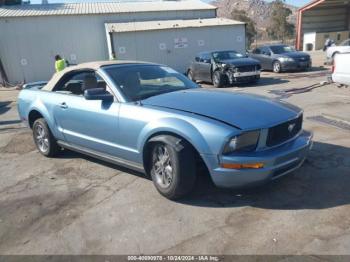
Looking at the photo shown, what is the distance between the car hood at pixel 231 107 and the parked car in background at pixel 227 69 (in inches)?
391

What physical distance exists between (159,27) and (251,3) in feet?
478

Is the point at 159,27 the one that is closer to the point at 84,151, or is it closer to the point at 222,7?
the point at 84,151

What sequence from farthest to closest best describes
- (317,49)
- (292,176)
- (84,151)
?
(317,49), (84,151), (292,176)

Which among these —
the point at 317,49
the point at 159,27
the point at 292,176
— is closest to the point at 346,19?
the point at 317,49

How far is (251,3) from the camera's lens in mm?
156750

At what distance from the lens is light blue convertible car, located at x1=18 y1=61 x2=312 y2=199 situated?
12.3 feet

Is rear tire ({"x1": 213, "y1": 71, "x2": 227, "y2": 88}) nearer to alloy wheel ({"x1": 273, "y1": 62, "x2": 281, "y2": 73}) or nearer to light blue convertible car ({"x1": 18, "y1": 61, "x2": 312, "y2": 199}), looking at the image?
alloy wheel ({"x1": 273, "y1": 62, "x2": 281, "y2": 73})

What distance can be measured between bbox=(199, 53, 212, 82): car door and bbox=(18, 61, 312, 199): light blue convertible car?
34.4 ft

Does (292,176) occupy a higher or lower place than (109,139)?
lower

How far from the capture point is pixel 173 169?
400 centimetres

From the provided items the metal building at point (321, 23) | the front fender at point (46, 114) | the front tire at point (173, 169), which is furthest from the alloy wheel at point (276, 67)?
the metal building at point (321, 23)

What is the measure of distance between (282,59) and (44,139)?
48.5ft

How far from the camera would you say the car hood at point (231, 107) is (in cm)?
387

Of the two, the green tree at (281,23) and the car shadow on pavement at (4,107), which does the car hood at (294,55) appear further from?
the green tree at (281,23)
